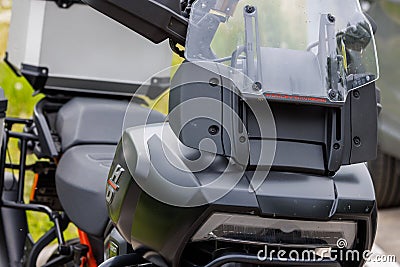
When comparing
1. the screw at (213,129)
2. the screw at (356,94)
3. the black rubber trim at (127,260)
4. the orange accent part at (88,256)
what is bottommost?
the orange accent part at (88,256)

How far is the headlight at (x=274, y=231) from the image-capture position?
1.75m

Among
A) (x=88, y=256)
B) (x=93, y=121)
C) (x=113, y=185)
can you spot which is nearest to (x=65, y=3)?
(x=93, y=121)

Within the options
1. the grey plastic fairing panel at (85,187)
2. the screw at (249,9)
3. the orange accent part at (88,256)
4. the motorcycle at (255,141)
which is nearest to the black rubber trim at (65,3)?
the grey plastic fairing panel at (85,187)

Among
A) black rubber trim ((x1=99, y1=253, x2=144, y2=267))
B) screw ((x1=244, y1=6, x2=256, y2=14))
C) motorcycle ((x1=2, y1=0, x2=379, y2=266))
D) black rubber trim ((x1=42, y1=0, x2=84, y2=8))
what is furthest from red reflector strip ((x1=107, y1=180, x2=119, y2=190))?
black rubber trim ((x1=42, y1=0, x2=84, y2=8))

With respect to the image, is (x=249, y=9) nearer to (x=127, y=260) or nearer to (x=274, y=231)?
(x=274, y=231)

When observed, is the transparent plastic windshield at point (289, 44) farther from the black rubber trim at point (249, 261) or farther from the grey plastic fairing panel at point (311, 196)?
the black rubber trim at point (249, 261)

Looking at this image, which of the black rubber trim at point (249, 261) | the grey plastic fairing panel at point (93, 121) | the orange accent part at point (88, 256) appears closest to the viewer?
the black rubber trim at point (249, 261)

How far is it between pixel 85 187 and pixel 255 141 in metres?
0.86

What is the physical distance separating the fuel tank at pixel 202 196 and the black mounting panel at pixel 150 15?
0.24 m

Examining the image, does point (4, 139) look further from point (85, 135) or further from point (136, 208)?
point (136, 208)

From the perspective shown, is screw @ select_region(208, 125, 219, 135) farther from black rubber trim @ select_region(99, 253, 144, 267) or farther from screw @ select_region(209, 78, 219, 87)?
black rubber trim @ select_region(99, 253, 144, 267)

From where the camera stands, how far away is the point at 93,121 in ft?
9.25

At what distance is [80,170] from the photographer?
2562mm

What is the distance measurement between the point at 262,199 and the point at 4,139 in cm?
148
